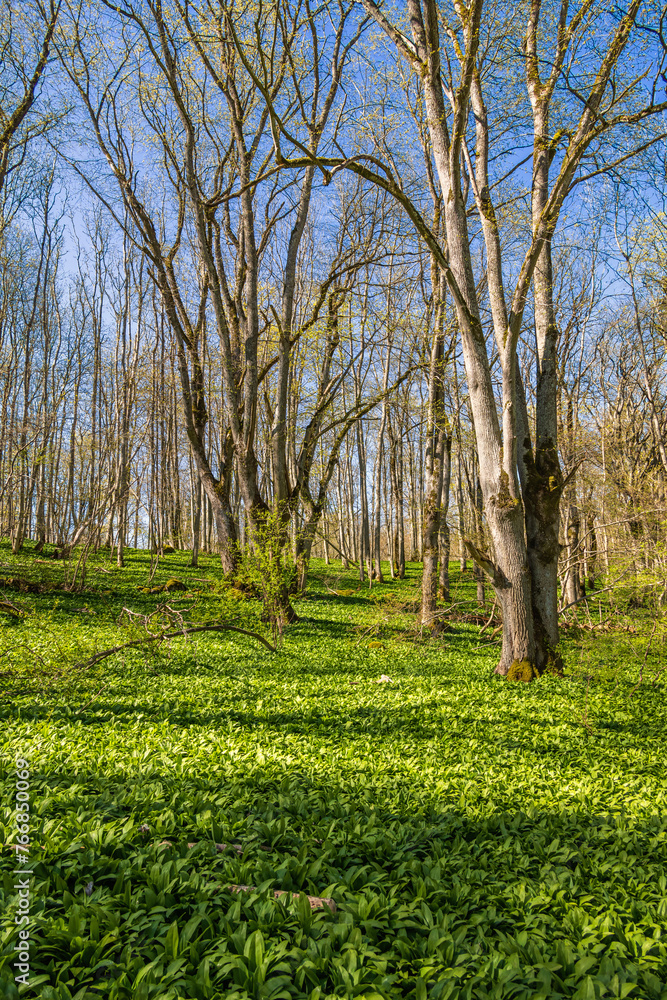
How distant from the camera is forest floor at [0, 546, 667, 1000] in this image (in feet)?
7.16

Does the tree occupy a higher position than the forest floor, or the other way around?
the tree

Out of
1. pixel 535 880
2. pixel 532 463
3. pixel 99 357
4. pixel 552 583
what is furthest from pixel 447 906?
pixel 99 357

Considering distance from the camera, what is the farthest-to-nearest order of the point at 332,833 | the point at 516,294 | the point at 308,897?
the point at 516,294 → the point at 332,833 → the point at 308,897

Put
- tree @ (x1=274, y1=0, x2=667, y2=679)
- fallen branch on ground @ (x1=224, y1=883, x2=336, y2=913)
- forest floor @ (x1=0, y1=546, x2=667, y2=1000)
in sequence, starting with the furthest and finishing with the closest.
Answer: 1. tree @ (x1=274, y1=0, x2=667, y2=679)
2. fallen branch on ground @ (x1=224, y1=883, x2=336, y2=913)
3. forest floor @ (x1=0, y1=546, x2=667, y2=1000)

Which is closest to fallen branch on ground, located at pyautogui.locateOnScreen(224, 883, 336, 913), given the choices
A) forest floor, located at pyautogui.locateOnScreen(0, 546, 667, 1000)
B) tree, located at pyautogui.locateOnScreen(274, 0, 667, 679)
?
forest floor, located at pyautogui.locateOnScreen(0, 546, 667, 1000)

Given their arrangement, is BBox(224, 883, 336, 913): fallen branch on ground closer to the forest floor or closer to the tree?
the forest floor

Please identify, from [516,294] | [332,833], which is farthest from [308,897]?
[516,294]

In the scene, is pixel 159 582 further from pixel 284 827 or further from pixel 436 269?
pixel 284 827

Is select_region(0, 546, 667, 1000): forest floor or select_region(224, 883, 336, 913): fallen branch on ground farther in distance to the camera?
select_region(224, 883, 336, 913): fallen branch on ground

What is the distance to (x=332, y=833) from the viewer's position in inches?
130

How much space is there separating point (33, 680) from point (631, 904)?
5.42m

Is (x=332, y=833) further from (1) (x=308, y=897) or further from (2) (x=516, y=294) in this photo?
(2) (x=516, y=294)

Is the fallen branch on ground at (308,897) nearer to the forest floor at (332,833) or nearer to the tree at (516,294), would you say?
the forest floor at (332,833)

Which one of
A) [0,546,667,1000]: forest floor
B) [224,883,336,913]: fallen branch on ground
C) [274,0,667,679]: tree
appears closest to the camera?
[0,546,667,1000]: forest floor
